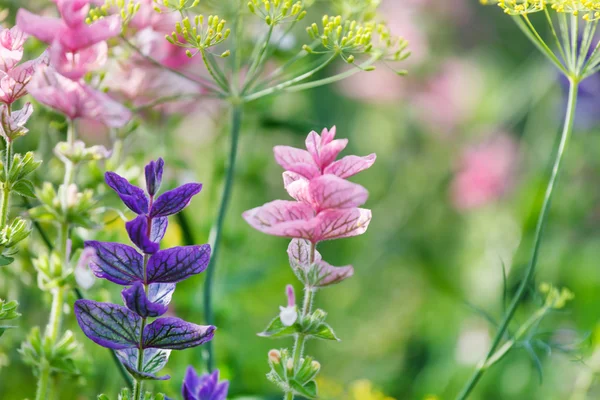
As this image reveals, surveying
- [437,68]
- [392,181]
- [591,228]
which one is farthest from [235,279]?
[591,228]

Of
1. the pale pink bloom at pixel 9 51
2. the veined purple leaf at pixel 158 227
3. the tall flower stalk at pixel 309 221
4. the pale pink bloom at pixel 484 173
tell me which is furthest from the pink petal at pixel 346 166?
the pale pink bloom at pixel 484 173

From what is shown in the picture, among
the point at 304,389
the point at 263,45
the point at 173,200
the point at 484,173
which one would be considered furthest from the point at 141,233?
the point at 484,173

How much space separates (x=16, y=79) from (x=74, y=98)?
36 mm

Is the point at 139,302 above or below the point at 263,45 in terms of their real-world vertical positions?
below

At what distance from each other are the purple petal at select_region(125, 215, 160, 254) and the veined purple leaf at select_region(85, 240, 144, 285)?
2 cm

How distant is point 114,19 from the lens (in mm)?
467

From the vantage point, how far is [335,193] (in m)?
0.39

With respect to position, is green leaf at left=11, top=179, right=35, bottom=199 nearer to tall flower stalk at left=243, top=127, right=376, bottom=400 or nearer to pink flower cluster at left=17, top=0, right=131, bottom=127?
pink flower cluster at left=17, top=0, right=131, bottom=127

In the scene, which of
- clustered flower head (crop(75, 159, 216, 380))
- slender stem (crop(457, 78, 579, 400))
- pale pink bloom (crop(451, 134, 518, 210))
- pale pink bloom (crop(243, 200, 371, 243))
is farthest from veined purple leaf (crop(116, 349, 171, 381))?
pale pink bloom (crop(451, 134, 518, 210))

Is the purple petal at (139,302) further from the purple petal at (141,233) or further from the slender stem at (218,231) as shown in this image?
the slender stem at (218,231)

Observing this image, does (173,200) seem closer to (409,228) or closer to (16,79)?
(16,79)

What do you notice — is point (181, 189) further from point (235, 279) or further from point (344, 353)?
point (344, 353)

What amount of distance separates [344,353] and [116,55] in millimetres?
781

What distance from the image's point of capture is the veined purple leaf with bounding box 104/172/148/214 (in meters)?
0.39
